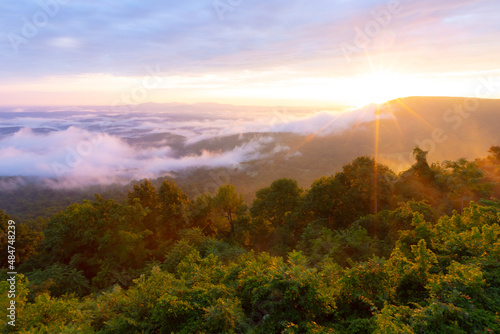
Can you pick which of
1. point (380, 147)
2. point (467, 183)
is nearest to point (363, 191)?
point (467, 183)

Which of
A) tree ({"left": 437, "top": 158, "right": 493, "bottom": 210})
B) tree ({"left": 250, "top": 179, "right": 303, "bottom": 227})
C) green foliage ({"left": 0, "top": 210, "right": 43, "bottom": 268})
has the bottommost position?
green foliage ({"left": 0, "top": 210, "right": 43, "bottom": 268})

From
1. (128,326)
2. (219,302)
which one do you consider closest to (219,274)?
(219,302)

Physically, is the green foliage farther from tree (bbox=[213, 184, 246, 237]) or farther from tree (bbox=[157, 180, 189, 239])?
tree (bbox=[213, 184, 246, 237])

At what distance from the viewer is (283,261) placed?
742 inches

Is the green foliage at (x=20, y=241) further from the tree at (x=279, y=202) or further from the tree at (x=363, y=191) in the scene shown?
the tree at (x=363, y=191)

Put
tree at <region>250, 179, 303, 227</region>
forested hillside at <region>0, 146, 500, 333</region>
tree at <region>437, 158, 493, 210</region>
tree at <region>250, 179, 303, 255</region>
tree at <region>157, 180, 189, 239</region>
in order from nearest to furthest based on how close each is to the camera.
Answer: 1. forested hillside at <region>0, 146, 500, 333</region>
2. tree at <region>437, 158, 493, 210</region>
3. tree at <region>157, 180, 189, 239</region>
4. tree at <region>250, 179, 303, 255</region>
5. tree at <region>250, 179, 303, 227</region>

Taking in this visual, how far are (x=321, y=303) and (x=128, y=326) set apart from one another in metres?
6.83

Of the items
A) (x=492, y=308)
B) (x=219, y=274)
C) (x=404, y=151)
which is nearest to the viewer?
(x=492, y=308)

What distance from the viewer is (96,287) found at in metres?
19.8

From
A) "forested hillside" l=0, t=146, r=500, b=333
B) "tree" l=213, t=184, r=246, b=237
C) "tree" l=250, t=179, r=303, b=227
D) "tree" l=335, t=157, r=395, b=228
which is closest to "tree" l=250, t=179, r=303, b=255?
"tree" l=250, t=179, r=303, b=227

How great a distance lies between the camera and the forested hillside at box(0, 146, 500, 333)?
827 centimetres

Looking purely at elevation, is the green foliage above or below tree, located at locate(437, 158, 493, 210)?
below

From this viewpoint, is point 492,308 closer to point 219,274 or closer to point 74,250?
point 219,274

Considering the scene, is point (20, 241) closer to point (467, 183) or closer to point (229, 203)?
point (229, 203)
